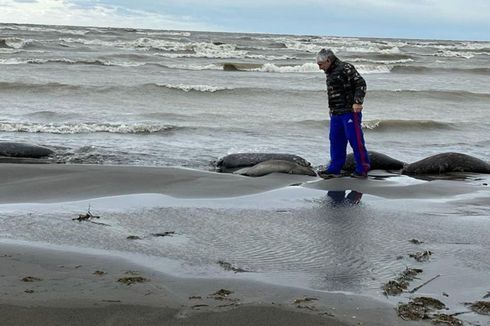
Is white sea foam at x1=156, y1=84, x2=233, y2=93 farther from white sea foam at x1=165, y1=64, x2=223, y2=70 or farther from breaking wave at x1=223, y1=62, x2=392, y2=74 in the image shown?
breaking wave at x1=223, y1=62, x2=392, y2=74

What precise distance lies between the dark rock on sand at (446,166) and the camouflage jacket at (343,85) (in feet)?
5.10

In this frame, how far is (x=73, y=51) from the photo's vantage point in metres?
34.7

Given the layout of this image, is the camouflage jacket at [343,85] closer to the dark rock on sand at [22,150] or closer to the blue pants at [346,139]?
the blue pants at [346,139]

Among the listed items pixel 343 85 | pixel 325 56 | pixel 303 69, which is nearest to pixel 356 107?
pixel 343 85

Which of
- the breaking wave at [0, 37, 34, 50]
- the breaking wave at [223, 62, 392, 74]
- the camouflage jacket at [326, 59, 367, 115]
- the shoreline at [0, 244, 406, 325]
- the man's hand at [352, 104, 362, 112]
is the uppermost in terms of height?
the camouflage jacket at [326, 59, 367, 115]

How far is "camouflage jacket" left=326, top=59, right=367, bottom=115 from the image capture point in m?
8.92

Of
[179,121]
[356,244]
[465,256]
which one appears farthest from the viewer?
[179,121]

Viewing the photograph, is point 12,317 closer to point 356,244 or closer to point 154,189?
point 356,244

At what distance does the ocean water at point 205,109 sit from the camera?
11633 mm

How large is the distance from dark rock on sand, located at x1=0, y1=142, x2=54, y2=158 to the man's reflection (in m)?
4.60

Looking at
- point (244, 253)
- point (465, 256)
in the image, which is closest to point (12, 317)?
point (244, 253)

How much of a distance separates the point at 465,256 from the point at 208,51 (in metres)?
38.2

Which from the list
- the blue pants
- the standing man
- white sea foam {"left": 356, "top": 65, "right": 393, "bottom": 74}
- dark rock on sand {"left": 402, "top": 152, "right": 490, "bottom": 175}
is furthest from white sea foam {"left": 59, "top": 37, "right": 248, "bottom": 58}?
the standing man

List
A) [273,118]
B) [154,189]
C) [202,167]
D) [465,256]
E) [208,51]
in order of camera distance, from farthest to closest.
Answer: [208,51] < [273,118] < [202,167] < [154,189] < [465,256]
